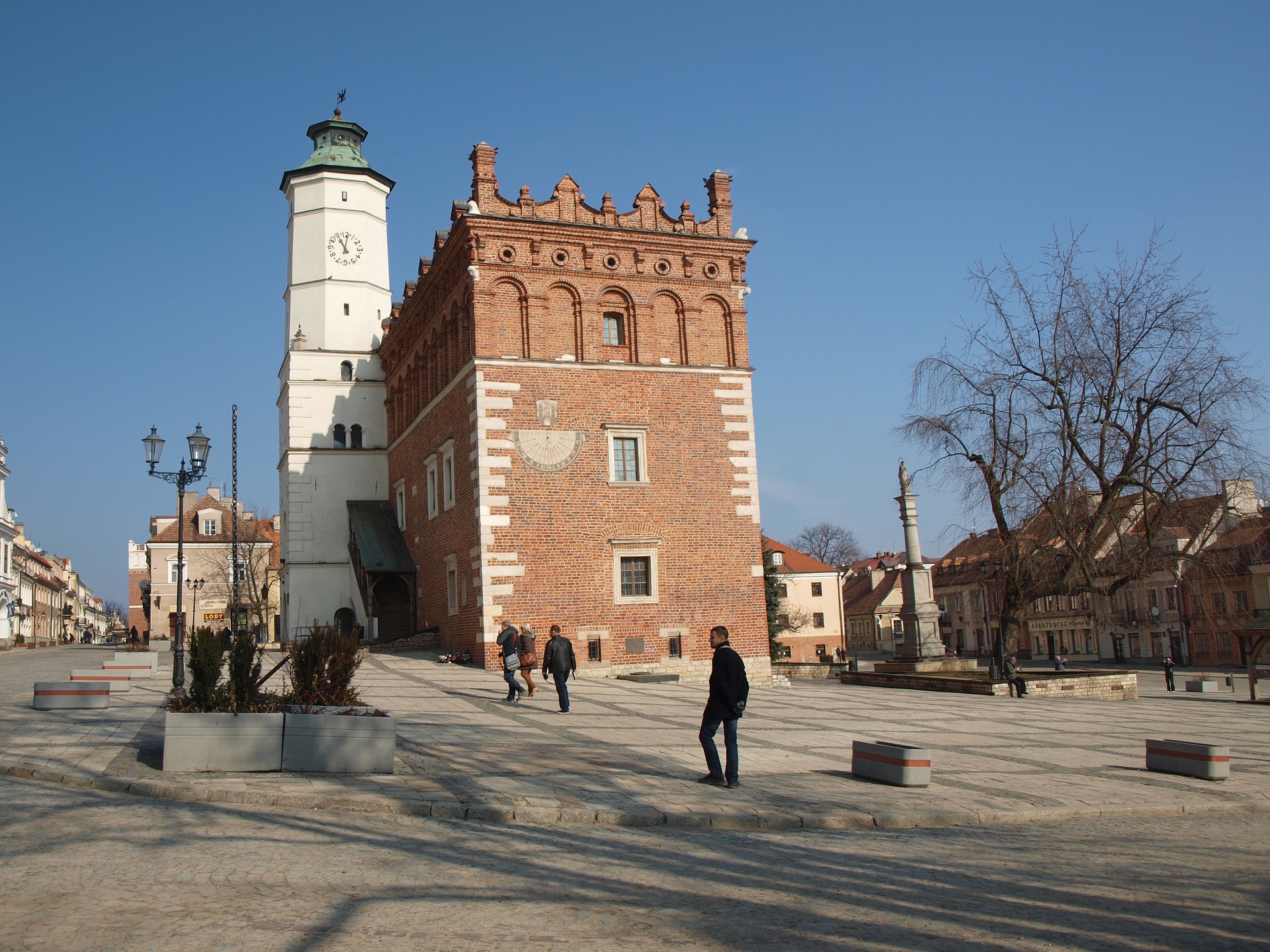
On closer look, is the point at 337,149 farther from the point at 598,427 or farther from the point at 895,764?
the point at 895,764

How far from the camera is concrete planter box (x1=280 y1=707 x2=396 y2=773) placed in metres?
10.9

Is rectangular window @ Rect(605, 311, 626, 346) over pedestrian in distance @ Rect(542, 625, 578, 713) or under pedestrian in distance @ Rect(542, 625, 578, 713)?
over

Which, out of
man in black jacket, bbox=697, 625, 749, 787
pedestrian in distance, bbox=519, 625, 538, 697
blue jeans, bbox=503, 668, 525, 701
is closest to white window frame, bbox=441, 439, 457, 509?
pedestrian in distance, bbox=519, 625, 538, 697

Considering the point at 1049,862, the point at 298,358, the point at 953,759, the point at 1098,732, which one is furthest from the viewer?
the point at 298,358

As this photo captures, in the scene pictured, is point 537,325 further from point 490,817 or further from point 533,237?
point 490,817

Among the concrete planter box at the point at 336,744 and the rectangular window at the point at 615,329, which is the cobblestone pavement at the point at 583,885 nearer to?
the concrete planter box at the point at 336,744

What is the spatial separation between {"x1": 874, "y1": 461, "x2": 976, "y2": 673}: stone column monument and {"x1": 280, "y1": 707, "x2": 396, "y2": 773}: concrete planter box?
2040 centimetres

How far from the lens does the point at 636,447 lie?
91.2 ft

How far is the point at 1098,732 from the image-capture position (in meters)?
17.3

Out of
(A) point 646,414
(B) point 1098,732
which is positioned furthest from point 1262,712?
(A) point 646,414

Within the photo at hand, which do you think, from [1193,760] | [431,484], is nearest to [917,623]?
[431,484]

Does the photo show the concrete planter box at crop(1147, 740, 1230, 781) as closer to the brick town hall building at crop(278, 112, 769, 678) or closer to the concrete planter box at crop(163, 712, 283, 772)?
the concrete planter box at crop(163, 712, 283, 772)

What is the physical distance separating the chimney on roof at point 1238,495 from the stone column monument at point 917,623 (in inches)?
304

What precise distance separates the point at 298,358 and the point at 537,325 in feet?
46.8
